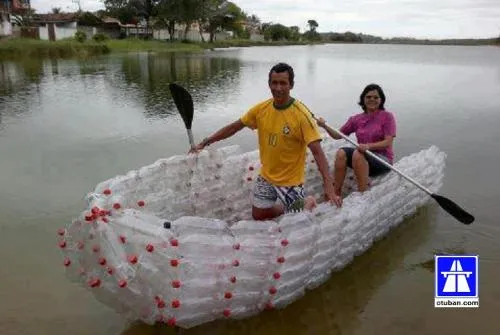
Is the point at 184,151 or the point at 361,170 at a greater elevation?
the point at 361,170

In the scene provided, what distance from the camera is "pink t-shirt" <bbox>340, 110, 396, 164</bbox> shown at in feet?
18.8

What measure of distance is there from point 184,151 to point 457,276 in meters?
6.29

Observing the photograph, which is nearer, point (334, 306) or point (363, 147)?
point (334, 306)

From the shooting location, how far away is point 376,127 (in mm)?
5781

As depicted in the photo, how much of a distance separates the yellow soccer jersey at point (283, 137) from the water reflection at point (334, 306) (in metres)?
1.15

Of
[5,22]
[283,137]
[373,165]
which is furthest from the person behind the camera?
[5,22]

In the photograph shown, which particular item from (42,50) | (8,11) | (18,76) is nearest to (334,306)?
(18,76)

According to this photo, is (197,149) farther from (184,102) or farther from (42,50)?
(42,50)

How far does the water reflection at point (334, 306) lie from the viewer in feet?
13.2

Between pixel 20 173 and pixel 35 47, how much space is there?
30860 millimetres

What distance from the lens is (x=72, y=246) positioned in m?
3.52

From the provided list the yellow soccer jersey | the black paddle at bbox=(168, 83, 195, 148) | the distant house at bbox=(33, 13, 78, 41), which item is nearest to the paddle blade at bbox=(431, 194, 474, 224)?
the yellow soccer jersey

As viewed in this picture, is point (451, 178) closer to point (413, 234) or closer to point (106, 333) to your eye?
point (413, 234)

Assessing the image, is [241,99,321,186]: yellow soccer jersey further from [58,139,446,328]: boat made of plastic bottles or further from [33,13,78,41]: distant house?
[33,13,78,41]: distant house
